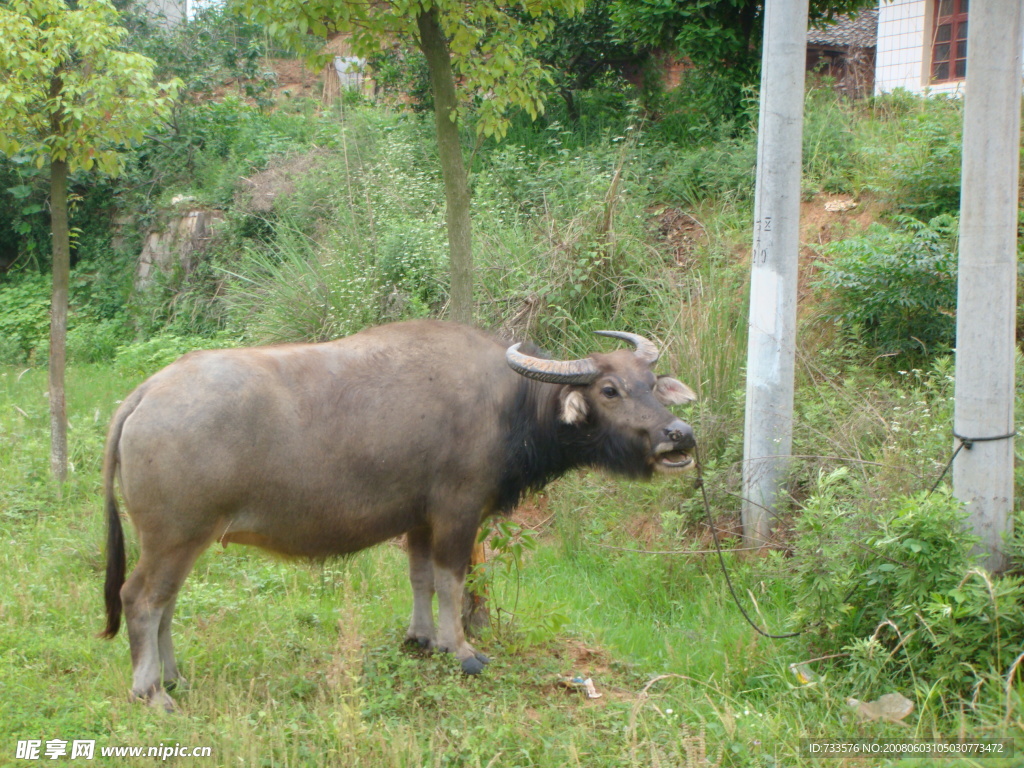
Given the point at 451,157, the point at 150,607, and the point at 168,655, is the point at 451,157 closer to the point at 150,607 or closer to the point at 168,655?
the point at 150,607

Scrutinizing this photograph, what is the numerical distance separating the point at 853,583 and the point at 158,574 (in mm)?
3500

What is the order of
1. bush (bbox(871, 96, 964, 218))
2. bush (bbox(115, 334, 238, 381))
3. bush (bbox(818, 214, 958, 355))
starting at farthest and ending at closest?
bush (bbox(115, 334, 238, 381)) < bush (bbox(871, 96, 964, 218)) < bush (bbox(818, 214, 958, 355))

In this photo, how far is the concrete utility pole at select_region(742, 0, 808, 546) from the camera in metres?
6.38

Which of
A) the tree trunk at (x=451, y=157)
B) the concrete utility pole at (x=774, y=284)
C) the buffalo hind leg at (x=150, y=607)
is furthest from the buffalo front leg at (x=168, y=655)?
the concrete utility pole at (x=774, y=284)

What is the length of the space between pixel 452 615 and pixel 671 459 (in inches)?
59.2

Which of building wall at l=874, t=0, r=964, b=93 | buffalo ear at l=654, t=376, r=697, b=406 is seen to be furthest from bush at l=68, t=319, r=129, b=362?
building wall at l=874, t=0, r=964, b=93

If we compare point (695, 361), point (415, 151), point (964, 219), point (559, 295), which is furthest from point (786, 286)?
point (415, 151)

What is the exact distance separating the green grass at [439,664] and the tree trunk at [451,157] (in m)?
2.12

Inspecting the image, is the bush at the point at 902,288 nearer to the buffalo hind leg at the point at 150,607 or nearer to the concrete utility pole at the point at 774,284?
the concrete utility pole at the point at 774,284

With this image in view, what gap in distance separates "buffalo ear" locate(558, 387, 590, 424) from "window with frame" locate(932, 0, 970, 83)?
13.5 meters

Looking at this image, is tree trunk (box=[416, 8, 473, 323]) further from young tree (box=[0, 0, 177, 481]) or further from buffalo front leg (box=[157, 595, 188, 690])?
young tree (box=[0, 0, 177, 481])

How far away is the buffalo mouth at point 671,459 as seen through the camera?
15.9 feet

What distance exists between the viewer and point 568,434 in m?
5.13

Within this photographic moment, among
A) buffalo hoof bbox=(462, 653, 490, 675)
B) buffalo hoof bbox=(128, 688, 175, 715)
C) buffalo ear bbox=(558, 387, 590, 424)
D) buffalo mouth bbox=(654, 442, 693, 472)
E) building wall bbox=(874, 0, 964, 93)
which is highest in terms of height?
building wall bbox=(874, 0, 964, 93)
